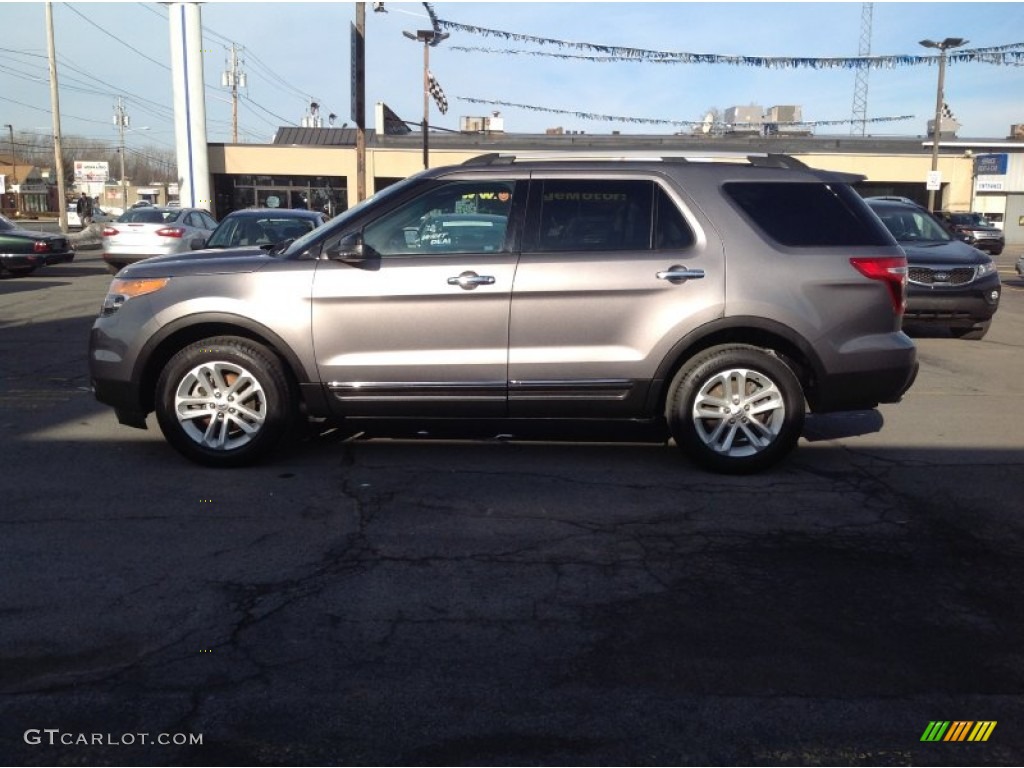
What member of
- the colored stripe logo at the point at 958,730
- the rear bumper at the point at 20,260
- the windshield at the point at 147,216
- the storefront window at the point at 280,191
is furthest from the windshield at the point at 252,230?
the storefront window at the point at 280,191

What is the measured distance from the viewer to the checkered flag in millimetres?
33969

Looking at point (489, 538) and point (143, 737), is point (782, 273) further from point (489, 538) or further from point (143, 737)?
point (143, 737)

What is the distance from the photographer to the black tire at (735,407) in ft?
18.8

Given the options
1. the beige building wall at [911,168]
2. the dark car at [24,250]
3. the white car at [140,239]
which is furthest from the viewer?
the beige building wall at [911,168]

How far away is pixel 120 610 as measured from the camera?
3871mm

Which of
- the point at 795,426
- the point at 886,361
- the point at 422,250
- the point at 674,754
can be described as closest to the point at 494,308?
the point at 422,250

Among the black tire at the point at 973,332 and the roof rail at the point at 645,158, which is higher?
the roof rail at the point at 645,158

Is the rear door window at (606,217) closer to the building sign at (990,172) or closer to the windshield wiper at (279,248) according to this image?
the windshield wiper at (279,248)

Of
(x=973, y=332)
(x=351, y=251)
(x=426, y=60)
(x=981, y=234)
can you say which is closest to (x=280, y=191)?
(x=426, y=60)

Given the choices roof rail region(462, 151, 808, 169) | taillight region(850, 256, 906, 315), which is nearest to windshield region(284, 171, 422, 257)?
roof rail region(462, 151, 808, 169)

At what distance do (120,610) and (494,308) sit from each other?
2.73 meters

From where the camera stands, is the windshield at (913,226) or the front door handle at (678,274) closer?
the front door handle at (678,274)

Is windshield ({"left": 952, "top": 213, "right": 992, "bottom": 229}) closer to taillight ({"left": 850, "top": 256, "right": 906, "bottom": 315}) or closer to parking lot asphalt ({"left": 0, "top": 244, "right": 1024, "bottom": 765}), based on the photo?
parking lot asphalt ({"left": 0, "top": 244, "right": 1024, "bottom": 765})

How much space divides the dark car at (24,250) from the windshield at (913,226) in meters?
17.0
